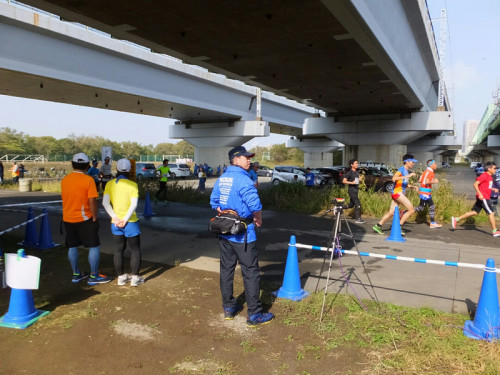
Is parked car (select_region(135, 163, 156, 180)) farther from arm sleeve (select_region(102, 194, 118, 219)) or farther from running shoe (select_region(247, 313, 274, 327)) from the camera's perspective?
running shoe (select_region(247, 313, 274, 327))

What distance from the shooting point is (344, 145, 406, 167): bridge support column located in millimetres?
27797

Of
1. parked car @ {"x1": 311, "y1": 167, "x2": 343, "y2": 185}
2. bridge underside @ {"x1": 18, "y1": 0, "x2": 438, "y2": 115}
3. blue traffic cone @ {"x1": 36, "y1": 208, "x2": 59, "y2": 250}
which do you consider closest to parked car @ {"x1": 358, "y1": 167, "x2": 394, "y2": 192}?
parked car @ {"x1": 311, "y1": 167, "x2": 343, "y2": 185}

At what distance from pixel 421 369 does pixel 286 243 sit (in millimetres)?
4746

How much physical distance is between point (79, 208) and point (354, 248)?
510 cm

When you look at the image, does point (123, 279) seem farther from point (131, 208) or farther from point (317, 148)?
point (317, 148)

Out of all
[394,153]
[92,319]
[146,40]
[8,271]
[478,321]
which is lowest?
[92,319]

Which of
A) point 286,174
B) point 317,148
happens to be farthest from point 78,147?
point 286,174

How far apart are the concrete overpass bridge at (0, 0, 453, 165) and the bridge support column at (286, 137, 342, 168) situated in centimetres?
2638

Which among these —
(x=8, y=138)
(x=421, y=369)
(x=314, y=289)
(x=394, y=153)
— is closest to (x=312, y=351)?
(x=421, y=369)

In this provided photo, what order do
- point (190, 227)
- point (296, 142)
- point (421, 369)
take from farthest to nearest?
point (296, 142) < point (190, 227) < point (421, 369)

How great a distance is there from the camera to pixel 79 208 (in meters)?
4.80

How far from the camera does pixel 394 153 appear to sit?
2811 cm

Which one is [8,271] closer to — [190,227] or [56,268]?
[56,268]

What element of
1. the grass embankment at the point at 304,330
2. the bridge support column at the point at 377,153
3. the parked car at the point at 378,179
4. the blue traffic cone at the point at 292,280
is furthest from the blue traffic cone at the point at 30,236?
the bridge support column at the point at 377,153
